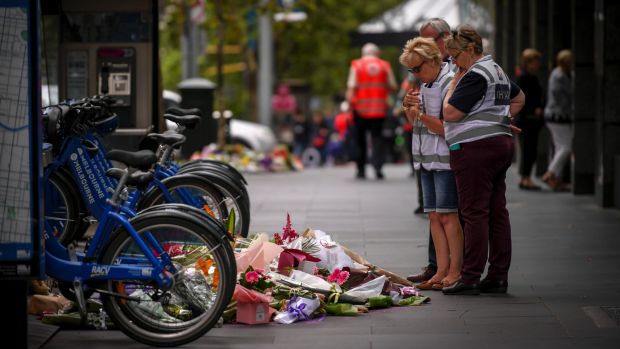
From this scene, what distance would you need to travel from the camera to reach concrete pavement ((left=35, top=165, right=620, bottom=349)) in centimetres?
746

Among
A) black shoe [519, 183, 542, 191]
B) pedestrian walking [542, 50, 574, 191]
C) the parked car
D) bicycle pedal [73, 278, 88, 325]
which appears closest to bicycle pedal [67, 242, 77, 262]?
bicycle pedal [73, 278, 88, 325]

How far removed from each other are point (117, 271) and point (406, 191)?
11268 mm

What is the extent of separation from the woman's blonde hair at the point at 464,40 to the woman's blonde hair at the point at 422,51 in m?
0.21

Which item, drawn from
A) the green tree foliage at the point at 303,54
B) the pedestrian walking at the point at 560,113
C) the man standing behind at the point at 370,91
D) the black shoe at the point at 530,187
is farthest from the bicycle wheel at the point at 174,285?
the green tree foliage at the point at 303,54

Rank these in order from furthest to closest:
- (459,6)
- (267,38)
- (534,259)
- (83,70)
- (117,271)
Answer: (267,38) → (459,6) → (83,70) → (534,259) → (117,271)

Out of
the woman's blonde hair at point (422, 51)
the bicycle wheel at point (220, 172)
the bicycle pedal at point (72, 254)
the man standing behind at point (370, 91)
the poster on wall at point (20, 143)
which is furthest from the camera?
the man standing behind at point (370, 91)

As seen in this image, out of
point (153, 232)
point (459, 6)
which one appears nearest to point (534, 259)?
point (153, 232)

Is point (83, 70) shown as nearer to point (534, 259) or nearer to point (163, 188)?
point (163, 188)

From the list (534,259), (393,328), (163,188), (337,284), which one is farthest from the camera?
(534,259)

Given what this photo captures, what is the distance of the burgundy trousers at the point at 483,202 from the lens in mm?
8773

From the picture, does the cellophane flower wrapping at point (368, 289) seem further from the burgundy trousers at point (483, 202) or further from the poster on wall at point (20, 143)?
the poster on wall at point (20, 143)

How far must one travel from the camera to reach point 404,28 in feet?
98.7

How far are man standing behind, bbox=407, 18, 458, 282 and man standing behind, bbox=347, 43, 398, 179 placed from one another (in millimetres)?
9207

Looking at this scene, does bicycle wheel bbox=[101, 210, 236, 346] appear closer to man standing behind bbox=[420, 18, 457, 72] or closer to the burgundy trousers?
the burgundy trousers
